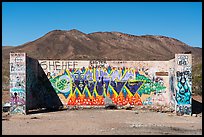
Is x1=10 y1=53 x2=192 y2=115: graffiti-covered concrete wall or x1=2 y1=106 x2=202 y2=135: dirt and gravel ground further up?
x1=10 y1=53 x2=192 y2=115: graffiti-covered concrete wall

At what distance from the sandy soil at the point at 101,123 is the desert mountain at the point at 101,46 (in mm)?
47916

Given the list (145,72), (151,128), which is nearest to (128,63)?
(145,72)

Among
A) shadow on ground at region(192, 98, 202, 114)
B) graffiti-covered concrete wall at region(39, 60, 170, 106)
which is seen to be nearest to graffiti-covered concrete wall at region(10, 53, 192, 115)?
graffiti-covered concrete wall at region(39, 60, 170, 106)

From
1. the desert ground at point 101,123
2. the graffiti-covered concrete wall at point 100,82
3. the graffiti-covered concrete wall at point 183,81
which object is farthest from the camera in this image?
the graffiti-covered concrete wall at point 100,82

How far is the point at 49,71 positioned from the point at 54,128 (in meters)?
8.38

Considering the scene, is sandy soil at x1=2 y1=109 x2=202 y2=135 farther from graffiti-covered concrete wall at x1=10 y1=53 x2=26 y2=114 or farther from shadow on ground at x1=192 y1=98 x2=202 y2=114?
shadow on ground at x1=192 y1=98 x2=202 y2=114

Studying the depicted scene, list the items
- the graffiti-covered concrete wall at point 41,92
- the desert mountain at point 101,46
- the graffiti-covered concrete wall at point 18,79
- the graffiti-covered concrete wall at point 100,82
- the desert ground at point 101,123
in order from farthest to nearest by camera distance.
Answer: the desert mountain at point 101,46 < the graffiti-covered concrete wall at point 100,82 < the graffiti-covered concrete wall at point 41,92 < the graffiti-covered concrete wall at point 18,79 < the desert ground at point 101,123

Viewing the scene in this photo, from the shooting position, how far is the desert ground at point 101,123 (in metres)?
12.6

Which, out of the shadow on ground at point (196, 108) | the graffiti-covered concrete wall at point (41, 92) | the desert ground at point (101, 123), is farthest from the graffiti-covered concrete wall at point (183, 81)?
the graffiti-covered concrete wall at point (41, 92)

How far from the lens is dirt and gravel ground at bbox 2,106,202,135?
12.6 m

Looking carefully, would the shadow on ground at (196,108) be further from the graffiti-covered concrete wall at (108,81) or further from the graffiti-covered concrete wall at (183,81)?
the graffiti-covered concrete wall at (108,81)

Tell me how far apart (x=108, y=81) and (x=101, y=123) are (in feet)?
21.8

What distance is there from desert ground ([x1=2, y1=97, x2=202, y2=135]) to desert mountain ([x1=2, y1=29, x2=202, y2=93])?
47719 millimetres

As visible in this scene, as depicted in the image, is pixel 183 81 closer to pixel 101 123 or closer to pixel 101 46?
pixel 101 123
